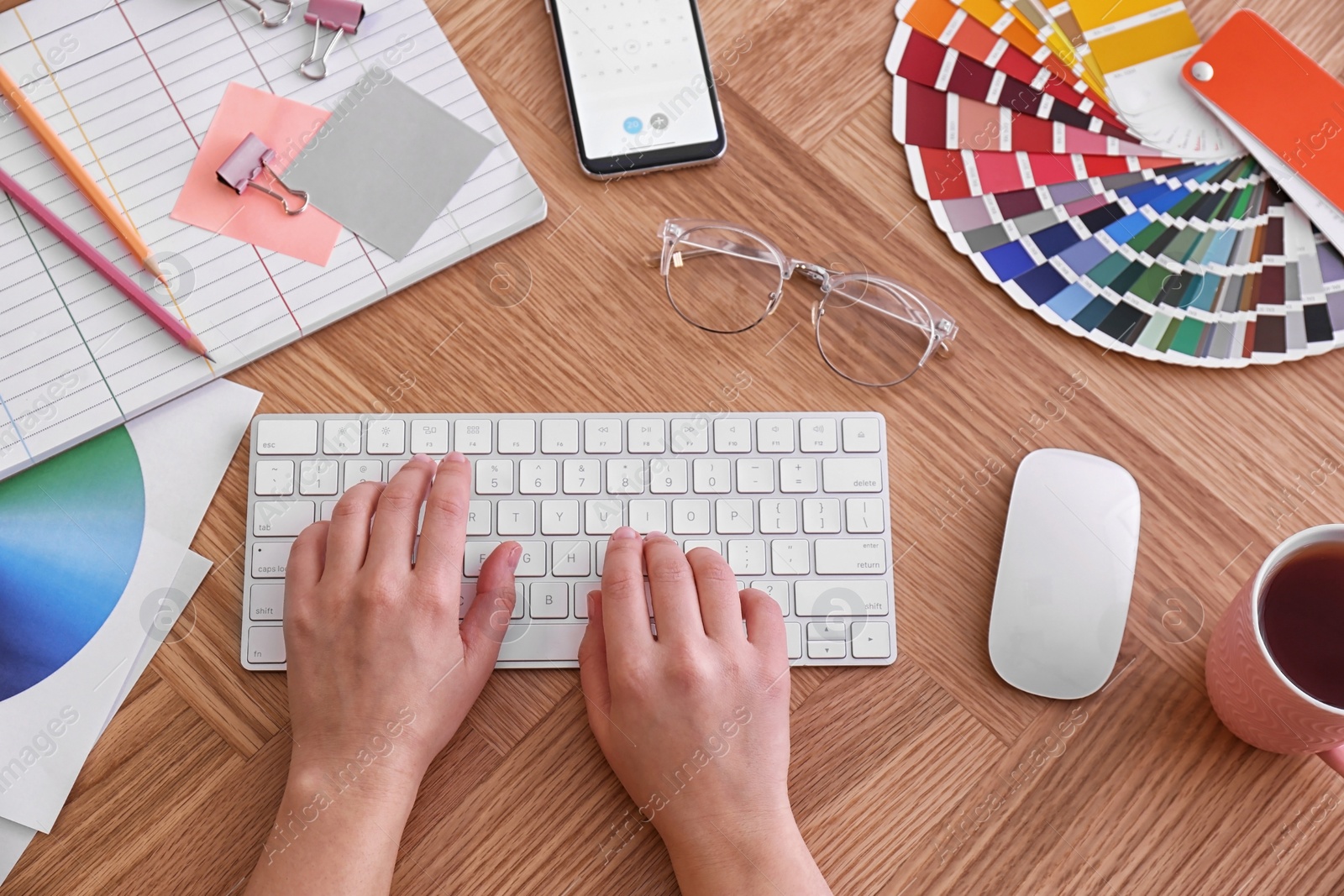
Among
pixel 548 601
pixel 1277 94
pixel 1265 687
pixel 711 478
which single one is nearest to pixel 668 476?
pixel 711 478

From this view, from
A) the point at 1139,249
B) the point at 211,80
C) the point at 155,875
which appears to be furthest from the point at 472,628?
the point at 1139,249

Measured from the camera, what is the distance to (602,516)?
75 cm

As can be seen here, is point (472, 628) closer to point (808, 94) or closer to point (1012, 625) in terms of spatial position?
point (1012, 625)

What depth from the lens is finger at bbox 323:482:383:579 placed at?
2.35 ft

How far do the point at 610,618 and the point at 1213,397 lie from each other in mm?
558

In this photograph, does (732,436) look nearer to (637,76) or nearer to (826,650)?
(826,650)

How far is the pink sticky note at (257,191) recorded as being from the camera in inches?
30.9

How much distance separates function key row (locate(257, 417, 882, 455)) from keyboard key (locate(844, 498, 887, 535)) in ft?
0.14

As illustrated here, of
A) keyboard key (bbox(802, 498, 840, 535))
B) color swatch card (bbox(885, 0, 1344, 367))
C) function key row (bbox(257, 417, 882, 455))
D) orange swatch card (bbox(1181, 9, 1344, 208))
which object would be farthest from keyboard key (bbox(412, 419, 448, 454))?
orange swatch card (bbox(1181, 9, 1344, 208))

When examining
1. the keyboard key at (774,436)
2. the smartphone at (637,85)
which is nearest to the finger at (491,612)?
the keyboard key at (774,436)

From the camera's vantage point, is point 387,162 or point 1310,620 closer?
point 1310,620

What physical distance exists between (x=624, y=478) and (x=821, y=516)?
0.17 m

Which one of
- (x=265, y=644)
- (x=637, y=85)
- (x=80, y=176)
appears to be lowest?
(x=265, y=644)

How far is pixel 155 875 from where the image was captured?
27.5 inches
